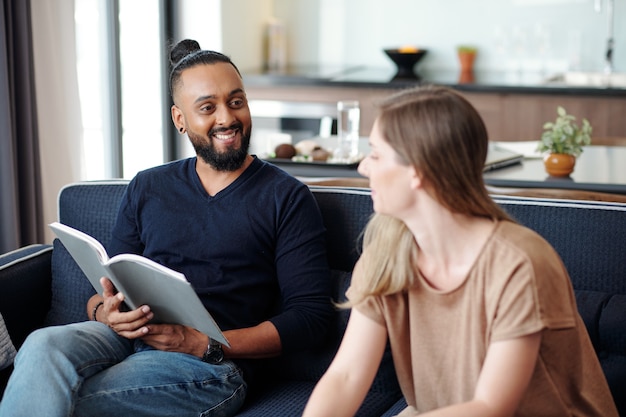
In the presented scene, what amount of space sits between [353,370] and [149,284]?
1.62 feet

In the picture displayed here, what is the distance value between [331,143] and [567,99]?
1.65 m

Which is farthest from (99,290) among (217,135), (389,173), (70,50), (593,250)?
(70,50)

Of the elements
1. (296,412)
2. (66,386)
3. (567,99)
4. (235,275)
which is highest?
(567,99)

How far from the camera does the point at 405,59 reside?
5.22 m

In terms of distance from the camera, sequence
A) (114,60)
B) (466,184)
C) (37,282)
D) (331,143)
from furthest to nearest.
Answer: (114,60), (331,143), (37,282), (466,184)

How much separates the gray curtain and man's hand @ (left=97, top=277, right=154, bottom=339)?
1.25m

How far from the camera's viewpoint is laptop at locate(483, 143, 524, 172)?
304 centimetres

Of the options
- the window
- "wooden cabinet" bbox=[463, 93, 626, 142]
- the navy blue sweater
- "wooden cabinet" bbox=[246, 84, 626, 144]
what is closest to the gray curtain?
the window

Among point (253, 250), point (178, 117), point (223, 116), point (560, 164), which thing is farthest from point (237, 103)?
point (560, 164)

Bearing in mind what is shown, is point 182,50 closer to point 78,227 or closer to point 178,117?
point 178,117

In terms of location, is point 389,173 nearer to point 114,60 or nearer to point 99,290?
point 99,290

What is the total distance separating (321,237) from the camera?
6.88ft

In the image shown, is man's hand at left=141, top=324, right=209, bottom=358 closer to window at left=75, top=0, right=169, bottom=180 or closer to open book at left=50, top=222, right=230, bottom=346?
open book at left=50, top=222, right=230, bottom=346

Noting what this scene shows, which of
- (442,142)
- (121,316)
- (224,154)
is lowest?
(121,316)
